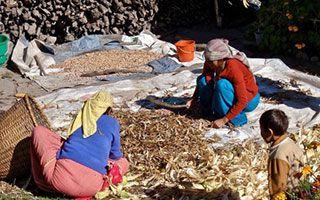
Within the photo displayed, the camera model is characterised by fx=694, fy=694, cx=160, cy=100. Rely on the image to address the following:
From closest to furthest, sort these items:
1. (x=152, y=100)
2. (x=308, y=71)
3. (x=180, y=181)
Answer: (x=180, y=181) < (x=152, y=100) < (x=308, y=71)

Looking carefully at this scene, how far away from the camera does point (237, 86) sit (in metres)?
6.63

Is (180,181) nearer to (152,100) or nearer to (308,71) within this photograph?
(152,100)

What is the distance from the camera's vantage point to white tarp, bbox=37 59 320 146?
7125 mm

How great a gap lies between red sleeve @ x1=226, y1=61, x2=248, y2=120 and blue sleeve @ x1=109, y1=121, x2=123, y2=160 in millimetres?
1452

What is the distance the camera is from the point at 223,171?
19.4 ft

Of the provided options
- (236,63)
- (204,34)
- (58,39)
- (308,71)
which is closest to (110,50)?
(58,39)

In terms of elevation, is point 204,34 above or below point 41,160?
below

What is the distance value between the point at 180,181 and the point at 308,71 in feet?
12.7

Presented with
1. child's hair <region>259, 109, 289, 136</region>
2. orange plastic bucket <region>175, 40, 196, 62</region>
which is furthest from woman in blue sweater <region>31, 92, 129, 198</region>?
orange plastic bucket <region>175, 40, 196, 62</region>

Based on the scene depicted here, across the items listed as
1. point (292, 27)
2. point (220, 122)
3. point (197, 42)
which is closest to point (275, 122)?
point (220, 122)

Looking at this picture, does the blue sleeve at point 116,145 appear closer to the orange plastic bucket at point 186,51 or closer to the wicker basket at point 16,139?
the wicker basket at point 16,139

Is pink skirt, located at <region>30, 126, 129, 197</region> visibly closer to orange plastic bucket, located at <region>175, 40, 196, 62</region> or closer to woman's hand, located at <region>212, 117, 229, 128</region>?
woman's hand, located at <region>212, 117, 229, 128</region>

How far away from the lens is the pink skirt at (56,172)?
5379 millimetres

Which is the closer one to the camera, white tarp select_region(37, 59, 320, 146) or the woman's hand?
the woman's hand
